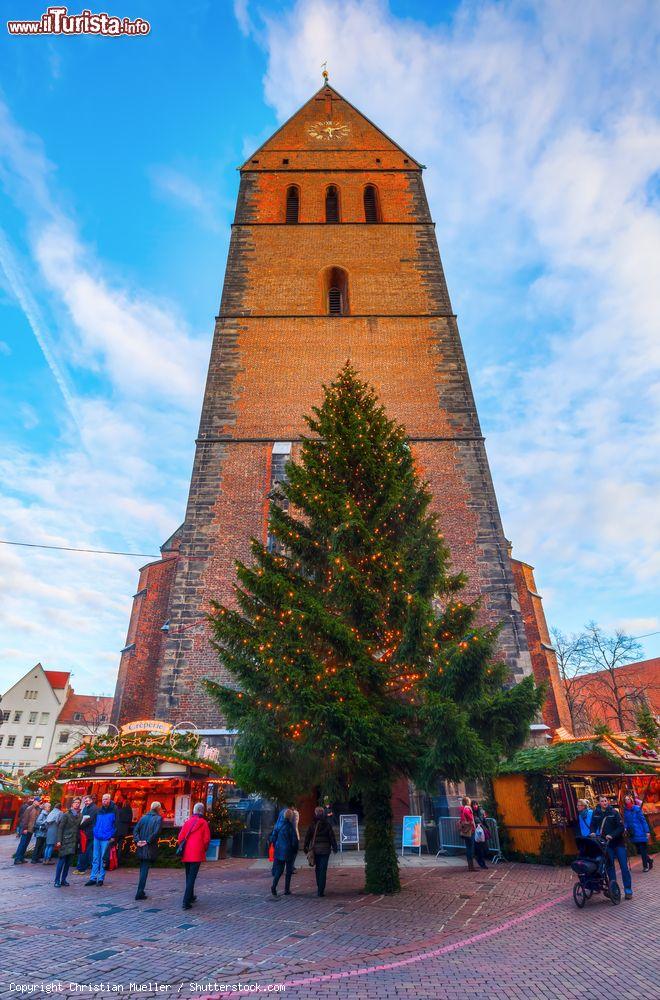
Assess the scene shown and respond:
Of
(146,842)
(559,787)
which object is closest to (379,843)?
(146,842)

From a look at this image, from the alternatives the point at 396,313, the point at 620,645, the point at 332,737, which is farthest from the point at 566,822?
the point at 620,645

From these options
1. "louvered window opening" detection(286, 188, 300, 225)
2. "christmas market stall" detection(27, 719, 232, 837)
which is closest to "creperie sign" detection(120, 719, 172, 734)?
"christmas market stall" detection(27, 719, 232, 837)

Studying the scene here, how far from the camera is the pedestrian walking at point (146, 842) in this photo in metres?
7.26

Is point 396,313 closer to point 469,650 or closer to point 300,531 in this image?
point 300,531

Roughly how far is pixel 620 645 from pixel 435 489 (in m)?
17.5

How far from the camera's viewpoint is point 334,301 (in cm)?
2231

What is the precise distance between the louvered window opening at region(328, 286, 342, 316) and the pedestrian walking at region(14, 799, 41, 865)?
59.6 ft

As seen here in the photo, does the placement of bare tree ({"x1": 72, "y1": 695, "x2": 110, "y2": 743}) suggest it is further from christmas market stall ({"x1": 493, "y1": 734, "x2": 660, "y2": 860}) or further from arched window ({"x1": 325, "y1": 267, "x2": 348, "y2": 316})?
christmas market stall ({"x1": 493, "y1": 734, "x2": 660, "y2": 860})

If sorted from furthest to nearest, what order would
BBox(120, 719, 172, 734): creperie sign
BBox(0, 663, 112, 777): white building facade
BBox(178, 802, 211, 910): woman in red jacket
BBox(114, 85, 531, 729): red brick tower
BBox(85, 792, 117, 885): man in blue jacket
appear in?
BBox(0, 663, 112, 777): white building facade, BBox(114, 85, 531, 729): red brick tower, BBox(120, 719, 172, 734): creperie sign, BBox(85, 792, 117, 885): man in blue jacket, BBox(178, 802, 211, 910): woman in red jacket

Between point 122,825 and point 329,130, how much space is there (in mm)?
32644

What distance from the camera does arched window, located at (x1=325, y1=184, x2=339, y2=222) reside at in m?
25.4

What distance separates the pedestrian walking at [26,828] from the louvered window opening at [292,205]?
23.4 meters

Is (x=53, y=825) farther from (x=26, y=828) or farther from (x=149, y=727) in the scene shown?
(x=149, y=727)

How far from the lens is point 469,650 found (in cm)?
757
